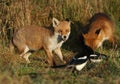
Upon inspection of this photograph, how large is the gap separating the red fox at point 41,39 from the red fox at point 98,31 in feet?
2.29

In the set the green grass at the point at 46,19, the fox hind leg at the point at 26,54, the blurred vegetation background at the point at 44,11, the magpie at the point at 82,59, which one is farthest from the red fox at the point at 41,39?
the magpie at the point at 82,59

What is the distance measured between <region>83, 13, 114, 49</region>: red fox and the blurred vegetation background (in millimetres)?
743

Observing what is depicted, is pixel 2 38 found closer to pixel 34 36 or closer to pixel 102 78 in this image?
pixel 34 36

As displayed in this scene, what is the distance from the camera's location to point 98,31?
35.4ft

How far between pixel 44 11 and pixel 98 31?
2061 millimetres

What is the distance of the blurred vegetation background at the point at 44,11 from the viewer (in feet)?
38.3

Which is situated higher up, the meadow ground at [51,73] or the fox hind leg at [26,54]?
the meadow ground at [51,73]

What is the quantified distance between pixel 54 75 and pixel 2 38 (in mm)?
3912

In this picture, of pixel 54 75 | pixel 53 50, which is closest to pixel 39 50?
pixel 53 50


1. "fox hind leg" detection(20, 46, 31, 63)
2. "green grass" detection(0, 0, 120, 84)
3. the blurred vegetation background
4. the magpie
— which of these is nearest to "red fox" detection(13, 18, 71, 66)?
"fox hind leg" detection(20, 46, 31, 63)

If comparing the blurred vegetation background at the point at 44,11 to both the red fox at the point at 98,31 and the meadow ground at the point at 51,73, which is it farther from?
the meadow ground at the point at 51,73

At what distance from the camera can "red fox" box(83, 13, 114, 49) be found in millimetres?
10537

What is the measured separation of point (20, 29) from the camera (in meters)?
10.8

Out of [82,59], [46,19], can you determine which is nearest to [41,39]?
[46,19]
